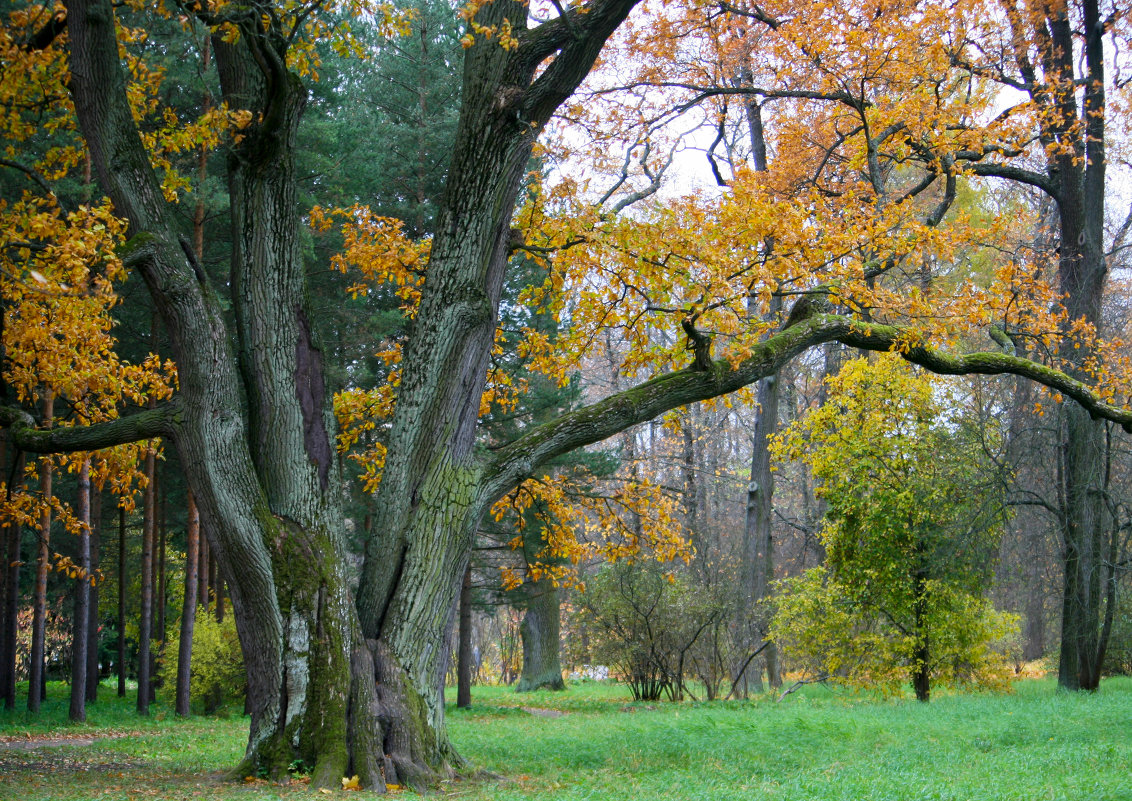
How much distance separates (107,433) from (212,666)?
34.1ft

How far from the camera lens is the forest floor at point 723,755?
562 cm

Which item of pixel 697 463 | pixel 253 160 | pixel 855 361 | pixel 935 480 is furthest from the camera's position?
pixel 697 463

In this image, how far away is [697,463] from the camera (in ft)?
82.4

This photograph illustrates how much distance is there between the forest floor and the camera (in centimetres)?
562

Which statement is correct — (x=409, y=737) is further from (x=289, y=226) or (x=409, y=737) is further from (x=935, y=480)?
(x=935, y=480)

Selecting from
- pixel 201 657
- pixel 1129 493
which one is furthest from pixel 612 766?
pixel 1129 493

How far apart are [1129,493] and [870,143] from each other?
11.1m

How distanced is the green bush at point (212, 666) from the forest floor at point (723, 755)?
1.88 m

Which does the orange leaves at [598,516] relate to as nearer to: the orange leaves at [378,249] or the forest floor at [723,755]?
the forest floor at [723,755]

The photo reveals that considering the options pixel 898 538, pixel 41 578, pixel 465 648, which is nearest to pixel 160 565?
pixel 41 578

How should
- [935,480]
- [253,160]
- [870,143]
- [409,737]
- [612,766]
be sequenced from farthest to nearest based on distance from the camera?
[935,480] < [870,143] < [612,766] < [253,160] < [409,737]

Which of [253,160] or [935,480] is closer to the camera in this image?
[253,160]

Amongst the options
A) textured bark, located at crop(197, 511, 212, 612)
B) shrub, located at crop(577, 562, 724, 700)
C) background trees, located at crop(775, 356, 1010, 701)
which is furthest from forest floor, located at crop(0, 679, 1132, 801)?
textured bark, located at crop(197, 511, 212, 612)

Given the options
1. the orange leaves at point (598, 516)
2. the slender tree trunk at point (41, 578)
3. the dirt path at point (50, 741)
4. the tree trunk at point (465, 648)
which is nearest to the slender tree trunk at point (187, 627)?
the slender tree trunk at point (41, 578)
